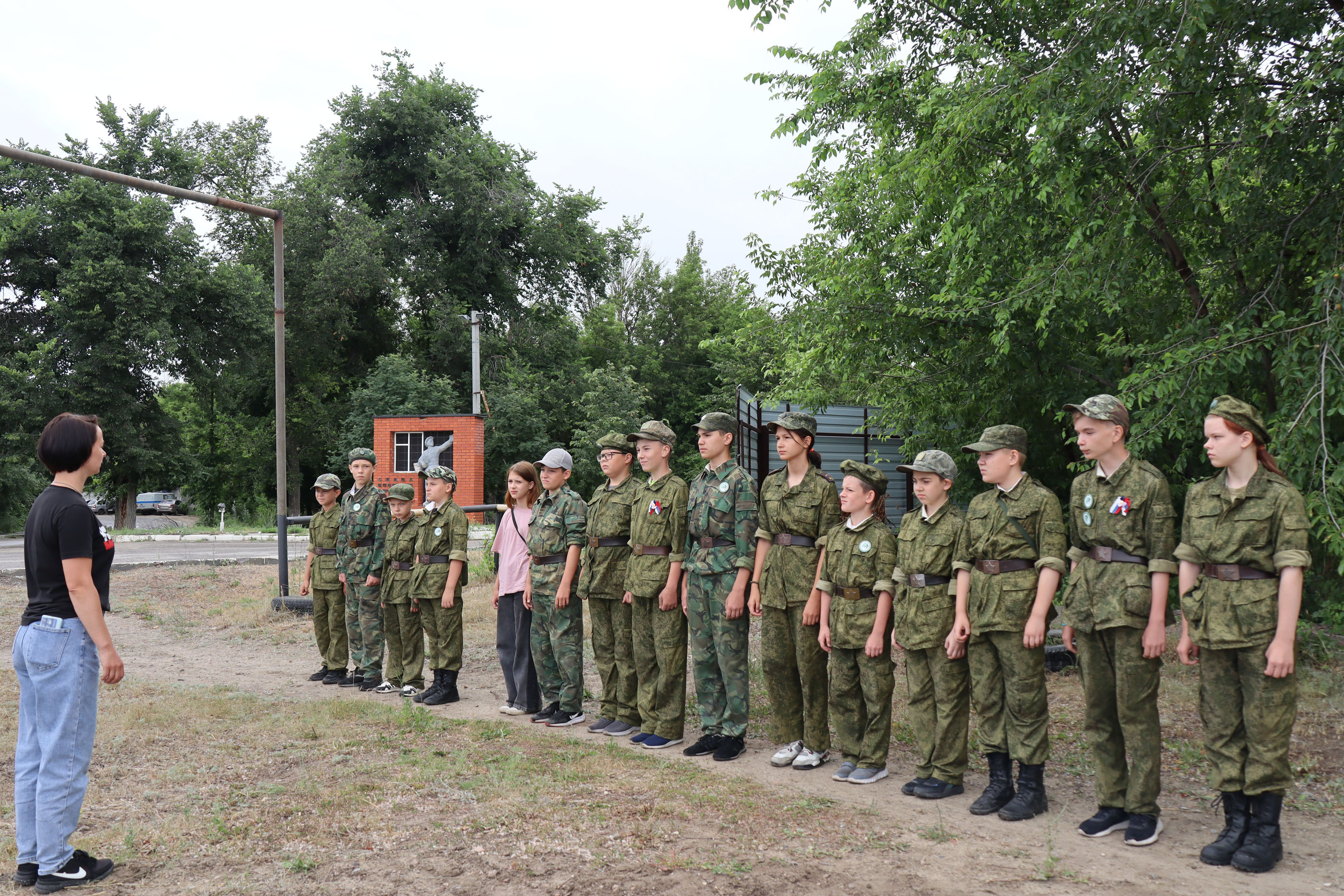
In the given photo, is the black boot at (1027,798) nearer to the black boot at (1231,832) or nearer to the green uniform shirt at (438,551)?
the black boot at (1231,832)

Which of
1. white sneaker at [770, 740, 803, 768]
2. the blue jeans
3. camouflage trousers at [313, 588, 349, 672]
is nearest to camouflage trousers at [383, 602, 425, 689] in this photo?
camouflage trousers at [313, 588, 349, 672]

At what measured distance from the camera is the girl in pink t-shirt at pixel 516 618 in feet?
24.2

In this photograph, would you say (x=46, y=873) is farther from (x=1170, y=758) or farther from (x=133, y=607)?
(x=133, y=607)

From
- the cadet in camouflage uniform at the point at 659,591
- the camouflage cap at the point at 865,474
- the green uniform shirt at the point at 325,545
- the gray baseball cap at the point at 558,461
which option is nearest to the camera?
the camouflage cap at the point at 865,474

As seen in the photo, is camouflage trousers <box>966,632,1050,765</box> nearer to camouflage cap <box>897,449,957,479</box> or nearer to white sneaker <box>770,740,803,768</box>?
camouflage cap <box>897,449,957,479</box>

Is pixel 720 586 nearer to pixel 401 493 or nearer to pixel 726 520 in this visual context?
pixel 726 520

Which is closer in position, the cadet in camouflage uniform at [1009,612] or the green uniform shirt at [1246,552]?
the green uniform shirt at [1246,552]

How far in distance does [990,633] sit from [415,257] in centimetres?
3720

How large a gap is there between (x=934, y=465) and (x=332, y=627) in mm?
5861

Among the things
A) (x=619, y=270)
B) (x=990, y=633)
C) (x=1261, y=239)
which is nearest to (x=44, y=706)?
(x=990, y=633)

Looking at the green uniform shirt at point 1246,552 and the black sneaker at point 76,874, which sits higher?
the green uniform shirt at point 1246,552

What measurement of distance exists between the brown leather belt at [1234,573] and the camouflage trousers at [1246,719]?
28 cm

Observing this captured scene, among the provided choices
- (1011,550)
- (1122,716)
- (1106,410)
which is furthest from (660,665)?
(1106,410)

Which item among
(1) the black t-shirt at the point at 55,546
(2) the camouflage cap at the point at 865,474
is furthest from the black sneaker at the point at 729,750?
(1) the black t-shirt at the point at 55,546
